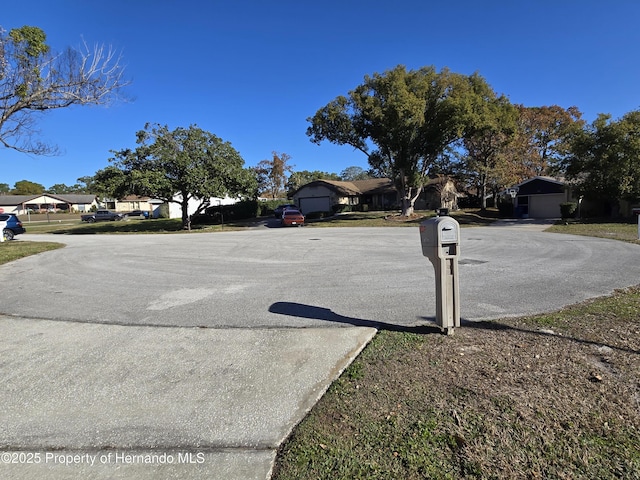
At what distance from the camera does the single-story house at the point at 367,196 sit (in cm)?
4441

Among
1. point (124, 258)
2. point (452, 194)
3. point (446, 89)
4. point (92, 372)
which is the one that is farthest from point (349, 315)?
point (452, 194)

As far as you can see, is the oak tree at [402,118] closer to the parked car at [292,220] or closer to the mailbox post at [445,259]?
the parked car at [292,220]

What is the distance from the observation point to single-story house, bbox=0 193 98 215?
245 ft

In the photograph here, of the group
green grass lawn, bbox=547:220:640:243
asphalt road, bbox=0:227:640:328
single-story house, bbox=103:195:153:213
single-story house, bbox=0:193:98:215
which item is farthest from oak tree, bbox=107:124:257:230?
single-story house, bbox=0:193:98:215

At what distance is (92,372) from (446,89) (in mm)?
30546

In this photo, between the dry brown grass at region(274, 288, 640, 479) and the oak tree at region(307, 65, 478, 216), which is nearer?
the dry brown grass at region(274, 288, 640, 479)

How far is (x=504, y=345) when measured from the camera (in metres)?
3.73

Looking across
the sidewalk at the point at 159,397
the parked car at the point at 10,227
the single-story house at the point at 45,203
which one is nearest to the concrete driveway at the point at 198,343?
the sidewalk at the point at 159,397

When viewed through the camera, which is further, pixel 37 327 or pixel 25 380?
pixel 37 327

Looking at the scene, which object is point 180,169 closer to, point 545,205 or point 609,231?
point 609,231

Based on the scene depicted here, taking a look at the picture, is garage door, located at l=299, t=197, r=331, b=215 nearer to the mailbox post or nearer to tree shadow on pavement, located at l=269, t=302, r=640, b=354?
tree shadow on pavement, located at l=269, t=302, r=640, b=354

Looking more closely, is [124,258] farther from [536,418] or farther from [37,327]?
[536,418]

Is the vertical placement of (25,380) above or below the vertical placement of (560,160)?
below

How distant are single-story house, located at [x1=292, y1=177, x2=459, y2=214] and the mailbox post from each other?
40235 millimetres
